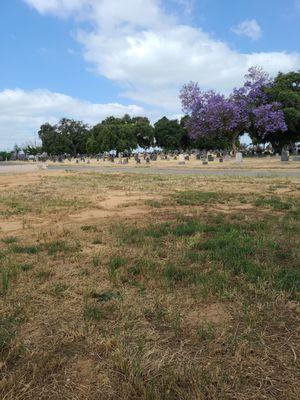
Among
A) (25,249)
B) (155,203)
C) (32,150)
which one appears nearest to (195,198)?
(155,203)

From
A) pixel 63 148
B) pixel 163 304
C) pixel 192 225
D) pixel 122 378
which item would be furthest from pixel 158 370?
pixel 63 148

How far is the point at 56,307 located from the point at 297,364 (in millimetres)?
2101

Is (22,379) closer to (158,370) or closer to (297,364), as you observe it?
(158,370)

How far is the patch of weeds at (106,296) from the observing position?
397 centimetres

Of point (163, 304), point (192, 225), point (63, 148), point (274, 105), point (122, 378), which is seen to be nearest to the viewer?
point (122, 378)

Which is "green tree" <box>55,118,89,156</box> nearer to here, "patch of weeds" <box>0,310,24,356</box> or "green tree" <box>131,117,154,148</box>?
"green tree" <box>131,117,154,148</box>

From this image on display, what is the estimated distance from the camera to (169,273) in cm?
460

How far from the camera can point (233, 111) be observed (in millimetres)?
42844

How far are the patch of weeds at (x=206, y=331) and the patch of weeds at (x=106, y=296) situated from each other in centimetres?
95

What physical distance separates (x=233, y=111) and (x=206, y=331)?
41.6 meters

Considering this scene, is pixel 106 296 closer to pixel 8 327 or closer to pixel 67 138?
pixel 8 327

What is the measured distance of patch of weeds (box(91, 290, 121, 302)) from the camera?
3.97 m

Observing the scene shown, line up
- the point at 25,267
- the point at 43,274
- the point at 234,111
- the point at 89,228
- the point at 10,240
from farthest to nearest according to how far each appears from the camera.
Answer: the point at 234,111 → the point at 89,228 → the point at 10,240 → the point at 25,267 → the point at 43,274

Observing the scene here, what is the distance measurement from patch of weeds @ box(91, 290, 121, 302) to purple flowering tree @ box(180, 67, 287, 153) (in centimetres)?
4086
